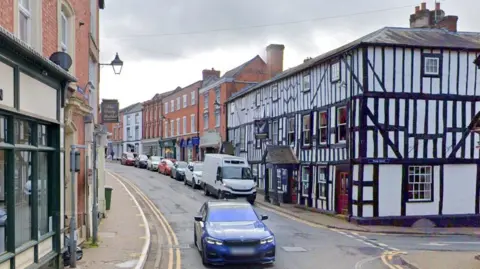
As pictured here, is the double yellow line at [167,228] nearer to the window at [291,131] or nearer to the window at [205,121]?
the window at [291,131]

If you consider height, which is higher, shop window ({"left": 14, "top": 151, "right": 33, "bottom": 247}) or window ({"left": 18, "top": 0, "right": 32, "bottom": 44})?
window ({"left": 18, "top": 0, "right": 32, "bottom": 44})

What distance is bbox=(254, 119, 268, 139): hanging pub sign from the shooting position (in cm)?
3241

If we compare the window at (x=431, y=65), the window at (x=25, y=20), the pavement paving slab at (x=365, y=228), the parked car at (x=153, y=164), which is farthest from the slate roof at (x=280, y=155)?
the parked car at (x=153, y=164)

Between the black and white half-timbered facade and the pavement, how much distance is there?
9.76m

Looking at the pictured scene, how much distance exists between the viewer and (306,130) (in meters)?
27.5

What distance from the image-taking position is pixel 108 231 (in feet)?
54.6

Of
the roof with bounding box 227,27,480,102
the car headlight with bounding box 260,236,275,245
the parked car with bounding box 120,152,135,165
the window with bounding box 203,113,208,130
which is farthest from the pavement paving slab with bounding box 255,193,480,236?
the parked car with bounding box 120,152,135,165

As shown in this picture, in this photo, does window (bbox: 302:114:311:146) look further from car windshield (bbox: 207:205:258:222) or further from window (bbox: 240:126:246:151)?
car windshield (bbox: 207:205:258:222)

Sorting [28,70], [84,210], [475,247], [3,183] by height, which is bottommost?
[475,247]

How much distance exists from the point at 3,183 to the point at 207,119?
45.1 metres

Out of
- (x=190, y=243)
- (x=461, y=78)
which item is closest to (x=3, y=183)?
(x=190, y=243)

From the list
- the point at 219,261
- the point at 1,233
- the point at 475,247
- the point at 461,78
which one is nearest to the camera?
the point at 1,233

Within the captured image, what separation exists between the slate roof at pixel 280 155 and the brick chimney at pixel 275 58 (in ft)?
49.8

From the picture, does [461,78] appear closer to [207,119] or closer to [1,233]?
[1,233]
